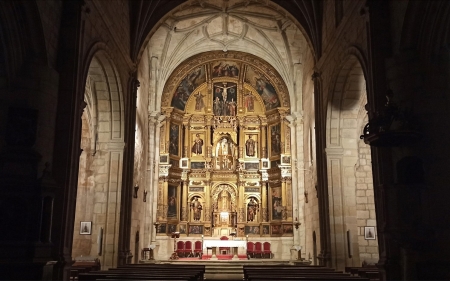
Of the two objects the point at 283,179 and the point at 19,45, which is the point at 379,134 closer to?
the point at 19,45

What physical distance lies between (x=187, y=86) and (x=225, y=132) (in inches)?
134

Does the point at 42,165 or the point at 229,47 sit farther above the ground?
the point at 229,47

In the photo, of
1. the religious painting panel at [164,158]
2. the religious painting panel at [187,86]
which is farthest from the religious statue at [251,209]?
the religious painting panel at [187,86]

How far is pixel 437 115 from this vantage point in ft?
28.1

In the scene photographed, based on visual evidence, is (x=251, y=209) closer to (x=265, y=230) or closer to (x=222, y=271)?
(x=265, y=230)

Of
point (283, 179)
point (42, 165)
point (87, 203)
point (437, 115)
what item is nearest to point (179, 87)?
point (283, 179)

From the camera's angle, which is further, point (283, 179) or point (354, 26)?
point (283, 179)

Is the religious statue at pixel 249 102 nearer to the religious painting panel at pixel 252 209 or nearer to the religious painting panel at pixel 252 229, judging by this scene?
the religious painting panel at pixel 252 209

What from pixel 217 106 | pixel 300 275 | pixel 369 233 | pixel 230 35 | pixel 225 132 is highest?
pixel 230 35

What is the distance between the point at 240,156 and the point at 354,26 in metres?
13.7

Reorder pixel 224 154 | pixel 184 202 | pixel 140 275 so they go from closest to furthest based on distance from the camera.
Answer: pixel 140 275 → pixel 184 202 → pixel 224 154

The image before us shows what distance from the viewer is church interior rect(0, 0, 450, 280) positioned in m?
8.40

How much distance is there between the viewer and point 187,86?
24891 millimetres

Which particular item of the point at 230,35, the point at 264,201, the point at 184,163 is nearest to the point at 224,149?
the point at 184,163
